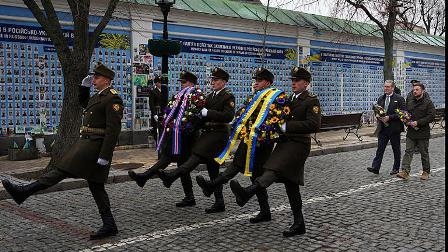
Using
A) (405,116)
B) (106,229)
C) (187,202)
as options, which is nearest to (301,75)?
(187,202)

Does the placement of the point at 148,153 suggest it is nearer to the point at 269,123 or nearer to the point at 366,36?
the point at 269,123

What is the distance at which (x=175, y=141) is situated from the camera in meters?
7.16

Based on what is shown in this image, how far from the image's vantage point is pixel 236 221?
6602 millimetres

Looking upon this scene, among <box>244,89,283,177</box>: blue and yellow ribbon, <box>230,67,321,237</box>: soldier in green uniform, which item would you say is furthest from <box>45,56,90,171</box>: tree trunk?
<box>230,67,321,237</box>: soldier in green uniform

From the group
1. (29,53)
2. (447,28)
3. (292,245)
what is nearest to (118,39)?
(29,53)

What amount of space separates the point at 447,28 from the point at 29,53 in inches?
451

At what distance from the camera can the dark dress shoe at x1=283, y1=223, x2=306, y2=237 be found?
589 cm

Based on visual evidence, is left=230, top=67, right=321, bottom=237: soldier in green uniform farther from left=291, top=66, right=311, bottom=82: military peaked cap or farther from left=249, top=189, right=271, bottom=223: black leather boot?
left=249, top=189, right=271, bottom=223: black leather boot

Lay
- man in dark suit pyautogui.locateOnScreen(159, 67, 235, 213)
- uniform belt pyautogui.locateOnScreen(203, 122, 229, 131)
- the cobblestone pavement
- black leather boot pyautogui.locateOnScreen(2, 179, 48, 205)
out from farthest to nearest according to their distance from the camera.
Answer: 1. uniform belt pyautogui.locateOnScreen(203, 122, 229, 131)
2. man in dark suit pyautogui.locateOnScreen(159, 67, 235, 213)
3. black leather boot pyautogui.locateOnScreen(2, 179, 48, 205)
4. the cobblestone pavement

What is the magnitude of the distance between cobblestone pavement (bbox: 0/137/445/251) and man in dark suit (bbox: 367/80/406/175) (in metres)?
0.87

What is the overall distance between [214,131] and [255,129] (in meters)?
1.10

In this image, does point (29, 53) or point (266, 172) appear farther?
point (29, 53)

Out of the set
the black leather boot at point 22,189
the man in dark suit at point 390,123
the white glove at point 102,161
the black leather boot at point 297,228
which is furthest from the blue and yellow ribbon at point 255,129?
the man in dark suit at point 390,123

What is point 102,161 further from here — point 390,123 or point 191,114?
point 390,123
